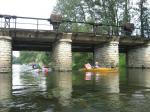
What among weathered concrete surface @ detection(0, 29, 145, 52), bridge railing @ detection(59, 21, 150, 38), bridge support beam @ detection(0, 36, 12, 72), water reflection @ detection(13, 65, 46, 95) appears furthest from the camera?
bridge railing @ detection(59, 21, 150, 38)

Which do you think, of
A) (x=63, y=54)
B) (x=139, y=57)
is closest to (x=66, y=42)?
(x=63, y=54)

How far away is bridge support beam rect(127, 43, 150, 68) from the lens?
42.3 meters

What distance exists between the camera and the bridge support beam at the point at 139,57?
1667 inches

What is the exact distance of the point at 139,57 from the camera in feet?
143

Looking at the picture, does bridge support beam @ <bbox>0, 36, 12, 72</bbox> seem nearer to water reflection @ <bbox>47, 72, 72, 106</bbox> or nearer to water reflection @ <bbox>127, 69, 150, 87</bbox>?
water reflection @ <bbox>127, 69, 150, 87</bbox>

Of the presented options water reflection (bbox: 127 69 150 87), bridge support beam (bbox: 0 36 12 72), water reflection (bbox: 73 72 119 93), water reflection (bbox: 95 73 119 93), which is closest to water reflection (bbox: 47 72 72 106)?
water reflection (bbox: 73 72 119 93)

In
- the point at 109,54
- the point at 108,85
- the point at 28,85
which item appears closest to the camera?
the point at 108,85

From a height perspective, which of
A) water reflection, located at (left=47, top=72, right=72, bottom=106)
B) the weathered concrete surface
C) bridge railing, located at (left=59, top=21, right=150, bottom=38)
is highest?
bridge railing, located at (left=59, top=21, right=150, bottom=38)

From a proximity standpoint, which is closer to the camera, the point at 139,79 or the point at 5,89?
the point at 5,89

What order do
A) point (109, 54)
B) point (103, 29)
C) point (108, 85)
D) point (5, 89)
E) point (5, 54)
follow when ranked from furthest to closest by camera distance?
point (103, 29)
point (109, 54)
point (5, 54)
point (108, 85)
point (5, 89)

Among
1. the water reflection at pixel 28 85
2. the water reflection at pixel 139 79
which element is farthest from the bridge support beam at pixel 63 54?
the water reflection at pixel 28 85

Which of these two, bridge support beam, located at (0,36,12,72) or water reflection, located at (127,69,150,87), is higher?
bridge support beam, located at (0,36,12,72)

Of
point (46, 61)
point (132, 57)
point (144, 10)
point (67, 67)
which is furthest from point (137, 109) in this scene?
point (46, 61)

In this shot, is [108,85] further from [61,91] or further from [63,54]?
[63,54]
